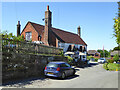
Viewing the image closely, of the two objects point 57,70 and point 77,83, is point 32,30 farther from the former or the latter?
point 77,83

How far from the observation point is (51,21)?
2531cm

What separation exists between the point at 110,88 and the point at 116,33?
607cm

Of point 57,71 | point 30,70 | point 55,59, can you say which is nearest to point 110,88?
point 57,71

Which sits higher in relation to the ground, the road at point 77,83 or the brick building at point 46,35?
the brick building at point 46,35

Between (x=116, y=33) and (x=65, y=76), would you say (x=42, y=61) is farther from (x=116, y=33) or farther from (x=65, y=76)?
(x=116, y=33)

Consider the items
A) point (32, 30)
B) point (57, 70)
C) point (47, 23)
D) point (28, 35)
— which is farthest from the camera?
point (28, 35)

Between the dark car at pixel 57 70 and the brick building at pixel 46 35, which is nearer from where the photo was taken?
the dark car at pixel 57 70

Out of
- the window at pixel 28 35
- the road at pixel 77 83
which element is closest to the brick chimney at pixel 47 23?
the window at pixel 28 35

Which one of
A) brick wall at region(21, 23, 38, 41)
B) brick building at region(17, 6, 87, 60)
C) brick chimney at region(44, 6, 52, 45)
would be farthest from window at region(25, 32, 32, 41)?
brick chimney at region(44, 6, 52, 45)

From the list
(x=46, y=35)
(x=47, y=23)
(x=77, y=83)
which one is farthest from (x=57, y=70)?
(x=47, y=23)

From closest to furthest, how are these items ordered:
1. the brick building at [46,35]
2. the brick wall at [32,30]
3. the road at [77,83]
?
the road at [77,83] → the brick building at [46,35] → the brick wall at [32,30]

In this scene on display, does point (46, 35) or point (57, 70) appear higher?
point (46, 35)

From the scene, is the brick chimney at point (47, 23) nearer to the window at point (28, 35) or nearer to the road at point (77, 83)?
the window at point (28, 35)

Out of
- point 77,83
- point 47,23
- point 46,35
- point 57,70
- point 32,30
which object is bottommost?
point 77,83
